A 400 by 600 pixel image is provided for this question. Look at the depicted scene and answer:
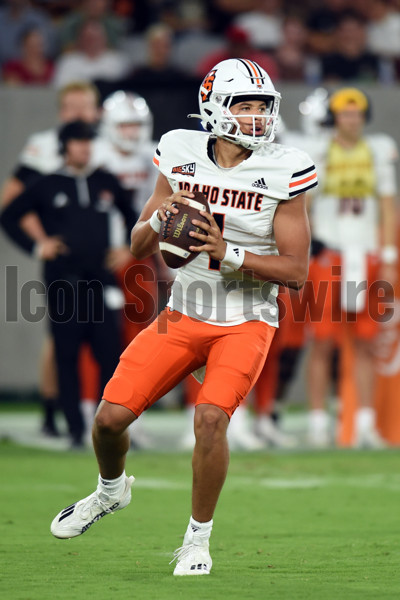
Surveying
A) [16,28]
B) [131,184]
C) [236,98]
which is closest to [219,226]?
[236,98]

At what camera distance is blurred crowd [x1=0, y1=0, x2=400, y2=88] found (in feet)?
37.3

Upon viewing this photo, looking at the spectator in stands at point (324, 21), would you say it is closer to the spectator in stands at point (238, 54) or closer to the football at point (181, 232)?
the spectator in stands at point (238, 54)

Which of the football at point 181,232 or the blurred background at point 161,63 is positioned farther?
the blurred background at point 161,63

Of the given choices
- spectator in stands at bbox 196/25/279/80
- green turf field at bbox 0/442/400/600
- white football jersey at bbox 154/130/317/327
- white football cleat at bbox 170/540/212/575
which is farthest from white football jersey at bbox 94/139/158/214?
white football cleat at bbox 170/540/212/575

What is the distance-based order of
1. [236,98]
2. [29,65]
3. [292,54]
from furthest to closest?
[292,54], [29,65], [236,98]

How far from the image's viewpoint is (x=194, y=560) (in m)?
4.28

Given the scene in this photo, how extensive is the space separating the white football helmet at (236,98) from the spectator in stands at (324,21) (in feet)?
25.8

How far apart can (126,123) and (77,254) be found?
48.2 inches

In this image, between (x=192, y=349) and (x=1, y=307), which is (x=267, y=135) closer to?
(x=192, y=349)

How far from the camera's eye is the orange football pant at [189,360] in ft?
14.5

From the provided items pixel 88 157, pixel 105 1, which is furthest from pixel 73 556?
pixel 105 1

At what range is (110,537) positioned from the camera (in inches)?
202

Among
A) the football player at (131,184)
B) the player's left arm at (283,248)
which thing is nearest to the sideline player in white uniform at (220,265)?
the player's left arm at (283,248)

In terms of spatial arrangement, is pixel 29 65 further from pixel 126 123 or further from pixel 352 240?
pixel 352 240
